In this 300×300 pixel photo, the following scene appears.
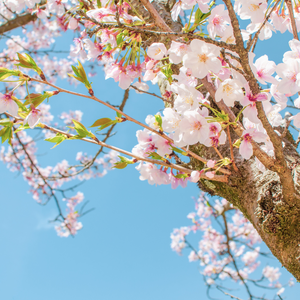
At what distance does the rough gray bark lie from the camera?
3.29 ft

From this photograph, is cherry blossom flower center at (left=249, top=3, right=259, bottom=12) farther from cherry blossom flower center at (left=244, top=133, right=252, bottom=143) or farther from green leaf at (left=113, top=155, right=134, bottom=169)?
green leaf at (left=113, top=155, right=134, bottom=169)

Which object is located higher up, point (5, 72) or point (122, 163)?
point (5, 72)

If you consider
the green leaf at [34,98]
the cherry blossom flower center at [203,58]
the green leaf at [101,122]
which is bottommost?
the cherry blossom flower center at [203,58]

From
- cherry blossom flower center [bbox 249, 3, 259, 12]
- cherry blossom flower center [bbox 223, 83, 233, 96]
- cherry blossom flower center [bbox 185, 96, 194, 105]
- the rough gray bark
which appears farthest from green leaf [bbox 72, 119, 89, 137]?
cherry blossom flower center [bbox 249, 3, 259, 12]

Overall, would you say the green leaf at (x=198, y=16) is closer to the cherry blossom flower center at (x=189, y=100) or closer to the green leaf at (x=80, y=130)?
the cherry blossom flower center at (x=189, y=100)

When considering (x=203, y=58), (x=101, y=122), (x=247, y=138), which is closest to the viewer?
(x=203, y=58)

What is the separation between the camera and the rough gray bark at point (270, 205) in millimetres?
1002

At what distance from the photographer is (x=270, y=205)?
3.43 feet

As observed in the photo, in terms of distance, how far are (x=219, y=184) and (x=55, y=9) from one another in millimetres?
1476

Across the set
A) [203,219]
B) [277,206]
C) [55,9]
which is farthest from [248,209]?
[203,219]

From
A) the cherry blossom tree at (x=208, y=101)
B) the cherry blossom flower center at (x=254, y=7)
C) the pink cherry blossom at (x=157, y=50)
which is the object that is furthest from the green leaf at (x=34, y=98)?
the cherry blossom flower center at (x=254, y=7)

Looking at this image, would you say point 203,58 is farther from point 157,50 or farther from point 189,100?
point 157,50

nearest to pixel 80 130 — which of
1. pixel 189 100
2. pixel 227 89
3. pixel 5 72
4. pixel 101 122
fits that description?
pixel 101 122

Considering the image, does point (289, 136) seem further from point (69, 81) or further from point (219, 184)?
point (69, 81)
